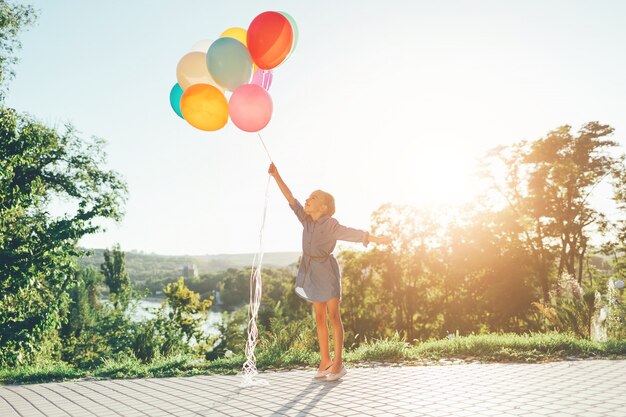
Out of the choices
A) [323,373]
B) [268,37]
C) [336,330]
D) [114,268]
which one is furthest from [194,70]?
[114,268]

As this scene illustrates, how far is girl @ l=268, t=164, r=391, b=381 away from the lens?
17.3 ft

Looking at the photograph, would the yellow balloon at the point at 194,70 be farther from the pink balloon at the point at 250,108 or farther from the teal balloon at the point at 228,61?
the pink balloon at the point at 250,108

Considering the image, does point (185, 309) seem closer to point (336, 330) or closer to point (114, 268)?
point (336, 330)

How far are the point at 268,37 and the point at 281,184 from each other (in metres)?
1.67

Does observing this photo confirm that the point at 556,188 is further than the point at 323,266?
Yes

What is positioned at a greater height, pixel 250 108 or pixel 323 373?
pixel 250 108

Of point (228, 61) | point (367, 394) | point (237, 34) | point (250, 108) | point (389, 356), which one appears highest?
point (237, 34)

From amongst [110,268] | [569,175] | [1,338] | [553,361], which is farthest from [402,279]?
[110,268]

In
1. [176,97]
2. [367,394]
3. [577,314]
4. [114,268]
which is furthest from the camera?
[114,268]

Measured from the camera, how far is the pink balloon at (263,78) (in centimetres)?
592

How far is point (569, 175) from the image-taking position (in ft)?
80.7

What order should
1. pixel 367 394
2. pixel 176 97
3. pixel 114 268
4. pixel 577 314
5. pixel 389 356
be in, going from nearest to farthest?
pixel 367 394 → pixel 176 97 → pixel 389 356 → pixel 577 314 → pixel 114 268

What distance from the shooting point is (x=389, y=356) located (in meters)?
6.95

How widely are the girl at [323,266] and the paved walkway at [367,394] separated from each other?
346mm
